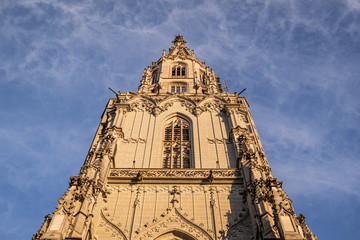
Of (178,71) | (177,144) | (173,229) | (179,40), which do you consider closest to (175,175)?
(173,229)

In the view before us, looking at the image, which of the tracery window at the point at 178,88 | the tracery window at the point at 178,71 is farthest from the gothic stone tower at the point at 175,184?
the tracery window at the point at 178,71

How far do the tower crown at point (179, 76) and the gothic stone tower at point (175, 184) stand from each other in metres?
5.85

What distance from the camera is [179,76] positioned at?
35250mm

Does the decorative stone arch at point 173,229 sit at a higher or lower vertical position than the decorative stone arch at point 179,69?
lower

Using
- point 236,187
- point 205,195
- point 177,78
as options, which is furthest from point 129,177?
point 177,78

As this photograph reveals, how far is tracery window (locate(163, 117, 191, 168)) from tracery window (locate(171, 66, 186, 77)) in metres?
12.1

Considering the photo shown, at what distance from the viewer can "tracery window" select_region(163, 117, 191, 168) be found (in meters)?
20.4

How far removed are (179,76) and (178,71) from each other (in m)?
2.44

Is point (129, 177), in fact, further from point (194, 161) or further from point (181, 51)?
point (181, 51)

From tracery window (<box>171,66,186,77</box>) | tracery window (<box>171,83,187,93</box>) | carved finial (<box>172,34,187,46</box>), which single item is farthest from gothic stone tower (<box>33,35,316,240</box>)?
carved finial (<box>172,34,187,46</box>)

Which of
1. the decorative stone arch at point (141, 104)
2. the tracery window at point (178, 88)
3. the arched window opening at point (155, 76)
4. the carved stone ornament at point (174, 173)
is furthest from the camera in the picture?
the arched window opening at point (155, 76)

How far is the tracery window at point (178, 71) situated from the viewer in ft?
120

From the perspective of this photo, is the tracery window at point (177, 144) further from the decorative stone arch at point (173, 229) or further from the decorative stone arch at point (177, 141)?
the decorative stone arch at point (173, 229)

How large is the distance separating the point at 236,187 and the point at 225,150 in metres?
3.90
